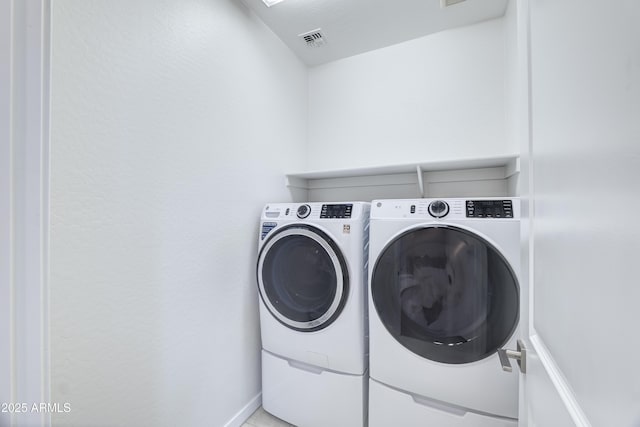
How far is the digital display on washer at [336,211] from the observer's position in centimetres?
135

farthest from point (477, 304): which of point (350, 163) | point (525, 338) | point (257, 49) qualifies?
point (257, 49)

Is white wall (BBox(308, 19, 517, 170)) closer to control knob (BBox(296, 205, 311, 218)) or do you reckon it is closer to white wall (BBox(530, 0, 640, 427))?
control knob (BBox(296, 205, 311, 218))

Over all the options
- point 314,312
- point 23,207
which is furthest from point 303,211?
point 23,207

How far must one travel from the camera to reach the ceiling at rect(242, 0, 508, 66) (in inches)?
60.5

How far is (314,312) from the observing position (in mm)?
1348

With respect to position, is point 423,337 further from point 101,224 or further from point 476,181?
point 101,224

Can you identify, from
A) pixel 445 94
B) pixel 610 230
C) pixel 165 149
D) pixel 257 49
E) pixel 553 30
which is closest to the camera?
pixel 610 230

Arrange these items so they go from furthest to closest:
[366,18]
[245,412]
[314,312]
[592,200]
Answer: [366,18]
[245,412]
[314,312]
[592,200]

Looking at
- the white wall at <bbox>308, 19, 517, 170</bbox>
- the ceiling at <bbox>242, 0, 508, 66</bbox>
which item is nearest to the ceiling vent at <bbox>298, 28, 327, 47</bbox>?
the ceiling at <bbox>242, 0, 508, 66</bbox>

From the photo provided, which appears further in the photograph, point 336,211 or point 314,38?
point 314,38

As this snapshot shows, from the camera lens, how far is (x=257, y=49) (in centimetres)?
164

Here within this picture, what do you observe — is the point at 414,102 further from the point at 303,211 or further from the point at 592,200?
the point at 592,200

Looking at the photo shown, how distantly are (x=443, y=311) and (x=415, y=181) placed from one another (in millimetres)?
986

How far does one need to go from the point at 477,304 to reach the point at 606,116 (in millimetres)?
960
